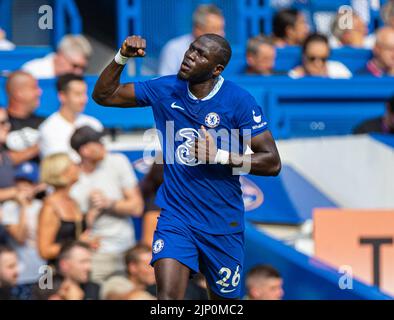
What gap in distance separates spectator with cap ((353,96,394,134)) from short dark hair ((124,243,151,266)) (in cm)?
281

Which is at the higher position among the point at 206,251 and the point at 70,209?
the point at 70,209

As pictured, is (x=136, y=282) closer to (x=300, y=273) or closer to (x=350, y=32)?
(x=300, y=273)

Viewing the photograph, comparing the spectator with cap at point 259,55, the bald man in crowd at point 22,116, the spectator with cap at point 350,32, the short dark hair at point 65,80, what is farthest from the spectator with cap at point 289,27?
the bald man in crowd at point 22,116

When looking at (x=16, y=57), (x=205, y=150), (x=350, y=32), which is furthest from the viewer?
(x=350, y=32)

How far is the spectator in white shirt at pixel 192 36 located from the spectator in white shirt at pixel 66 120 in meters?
1.11

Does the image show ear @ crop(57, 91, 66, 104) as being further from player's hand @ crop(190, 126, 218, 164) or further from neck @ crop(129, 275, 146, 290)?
player's hand @ crop(190, 126, 218, 164)

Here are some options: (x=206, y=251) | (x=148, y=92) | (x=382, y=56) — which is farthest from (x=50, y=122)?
(x=382, y=56)

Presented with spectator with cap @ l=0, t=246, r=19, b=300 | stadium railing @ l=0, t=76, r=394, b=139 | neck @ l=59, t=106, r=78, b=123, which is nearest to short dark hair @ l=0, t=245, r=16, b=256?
spectator with cap @ l=0, t=246, r=19, b=300

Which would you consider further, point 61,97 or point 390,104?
point 390,104

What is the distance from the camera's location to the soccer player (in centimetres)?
631

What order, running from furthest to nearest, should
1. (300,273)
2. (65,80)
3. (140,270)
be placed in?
(65,80) → (140,270) → (300,273)

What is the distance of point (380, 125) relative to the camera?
34.2 ft

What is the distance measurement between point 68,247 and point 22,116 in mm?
1368

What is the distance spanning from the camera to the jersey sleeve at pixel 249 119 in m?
6.39
